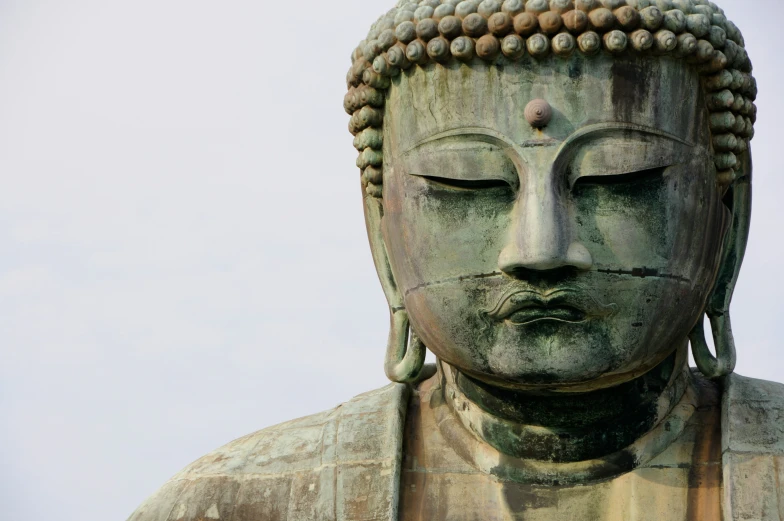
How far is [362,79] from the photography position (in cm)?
961

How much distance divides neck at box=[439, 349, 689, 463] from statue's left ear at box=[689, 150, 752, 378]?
170mm

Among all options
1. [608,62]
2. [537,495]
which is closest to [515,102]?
[608,62]

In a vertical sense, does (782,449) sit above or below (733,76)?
below

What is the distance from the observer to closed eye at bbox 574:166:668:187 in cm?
892

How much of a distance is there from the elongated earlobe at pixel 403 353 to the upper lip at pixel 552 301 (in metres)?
1.07

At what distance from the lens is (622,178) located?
29.4ft

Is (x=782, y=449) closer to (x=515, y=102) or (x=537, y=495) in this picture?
(x=537, y=495)

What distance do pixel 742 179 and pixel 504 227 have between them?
1502 mm

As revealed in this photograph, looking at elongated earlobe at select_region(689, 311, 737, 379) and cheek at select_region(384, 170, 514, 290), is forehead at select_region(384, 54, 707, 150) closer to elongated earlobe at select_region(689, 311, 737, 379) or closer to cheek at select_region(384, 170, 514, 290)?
cheek at select_region(384, 170, 514, 290)

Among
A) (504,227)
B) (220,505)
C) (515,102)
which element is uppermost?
(515,102)

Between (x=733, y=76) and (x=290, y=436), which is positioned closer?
(x=733, y=76)

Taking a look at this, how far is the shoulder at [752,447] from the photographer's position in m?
8.94

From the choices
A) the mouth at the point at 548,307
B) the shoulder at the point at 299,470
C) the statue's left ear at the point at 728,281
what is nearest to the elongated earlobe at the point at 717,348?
the statue's left ear at the point at 728,281

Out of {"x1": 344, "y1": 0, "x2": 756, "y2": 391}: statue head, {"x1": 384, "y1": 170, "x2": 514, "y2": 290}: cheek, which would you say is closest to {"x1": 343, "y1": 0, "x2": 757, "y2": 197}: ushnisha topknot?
{"x1": 344, "y1": 0, "x2": 756, "y2": 391}: statue head
